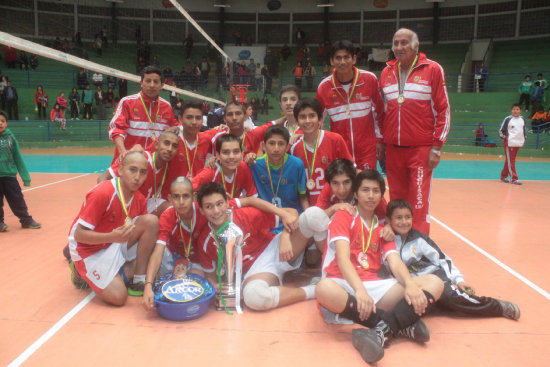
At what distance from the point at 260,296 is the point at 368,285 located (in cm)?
76

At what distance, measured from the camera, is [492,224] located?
5449mm

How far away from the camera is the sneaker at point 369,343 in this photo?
92.3 inches

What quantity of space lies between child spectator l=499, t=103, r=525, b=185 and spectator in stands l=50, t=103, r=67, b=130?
14.7 meters

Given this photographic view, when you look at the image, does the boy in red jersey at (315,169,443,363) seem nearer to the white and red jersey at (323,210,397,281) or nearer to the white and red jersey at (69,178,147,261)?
the white and red jersey at (323,210,397,281)

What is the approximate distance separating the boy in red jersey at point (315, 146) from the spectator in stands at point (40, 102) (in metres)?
15.9

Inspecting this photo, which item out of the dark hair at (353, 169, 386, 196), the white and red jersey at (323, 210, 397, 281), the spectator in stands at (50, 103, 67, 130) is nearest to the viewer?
the white and red jersey at (323, 210, 397, 281)

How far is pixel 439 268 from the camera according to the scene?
3115 millimetres

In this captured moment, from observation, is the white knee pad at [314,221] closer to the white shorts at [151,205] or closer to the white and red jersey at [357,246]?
the white and red jersey at [357,246]

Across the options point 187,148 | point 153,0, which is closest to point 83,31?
point 153,0

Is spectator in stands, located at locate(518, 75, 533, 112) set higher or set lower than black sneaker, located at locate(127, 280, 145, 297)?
higher

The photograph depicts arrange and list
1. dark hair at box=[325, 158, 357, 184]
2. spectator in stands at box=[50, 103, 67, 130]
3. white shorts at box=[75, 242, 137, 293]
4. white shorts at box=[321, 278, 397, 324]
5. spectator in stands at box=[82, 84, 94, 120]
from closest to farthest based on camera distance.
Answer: white shorts at box=[321, 278, 397, 324] < white shorts at box=[75, 242, 137, 293] < dark hair at box=[325, 158, 357, 184] < spectator in stands at box=[50, 103, 67, 130] < spectator in stands at box=[82, 84, 94, 120]

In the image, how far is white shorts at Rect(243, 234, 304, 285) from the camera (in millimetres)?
3302

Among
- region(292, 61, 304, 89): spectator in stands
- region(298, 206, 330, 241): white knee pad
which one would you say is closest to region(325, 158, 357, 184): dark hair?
region(298, 206, 330, 241): white knee pad

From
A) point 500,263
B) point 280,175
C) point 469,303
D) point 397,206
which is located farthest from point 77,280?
point 500,263
